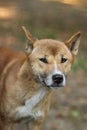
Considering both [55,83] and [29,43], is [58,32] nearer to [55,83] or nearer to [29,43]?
[29,43]

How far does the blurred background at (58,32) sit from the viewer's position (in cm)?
861

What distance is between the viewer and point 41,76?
6176 millimetres

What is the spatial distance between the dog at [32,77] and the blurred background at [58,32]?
1.19m

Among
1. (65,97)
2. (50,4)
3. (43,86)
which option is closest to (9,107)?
(43,86)

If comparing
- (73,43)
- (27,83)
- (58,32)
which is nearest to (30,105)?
(27,83)

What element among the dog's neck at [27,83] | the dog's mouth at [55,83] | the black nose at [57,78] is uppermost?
the black nose at [57,78]

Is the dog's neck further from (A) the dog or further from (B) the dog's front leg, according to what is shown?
(B) the dog's front leg

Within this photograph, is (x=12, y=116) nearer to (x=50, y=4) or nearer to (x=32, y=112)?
(x=32, y=112)

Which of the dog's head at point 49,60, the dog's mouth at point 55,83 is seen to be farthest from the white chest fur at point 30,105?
the dog's mouth at point 55,83

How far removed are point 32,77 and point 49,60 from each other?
0.47 m

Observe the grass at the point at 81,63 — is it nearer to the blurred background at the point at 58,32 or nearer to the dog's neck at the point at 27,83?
the blurred background at the point at 58,32

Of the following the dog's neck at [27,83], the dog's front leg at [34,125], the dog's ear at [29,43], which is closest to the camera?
the dog's ear at [29,43]

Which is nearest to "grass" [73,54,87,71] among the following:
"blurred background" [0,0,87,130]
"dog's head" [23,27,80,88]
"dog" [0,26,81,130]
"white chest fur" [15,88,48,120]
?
"blurred background" [0,0,87,130]

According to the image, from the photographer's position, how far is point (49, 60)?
6.13 metres
